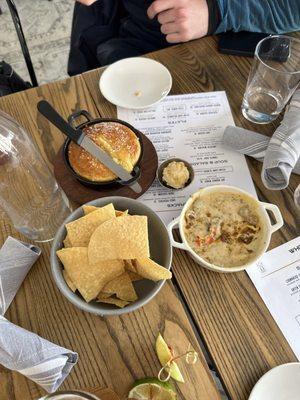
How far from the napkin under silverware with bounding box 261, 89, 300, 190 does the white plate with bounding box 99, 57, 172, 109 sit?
12.0 inches

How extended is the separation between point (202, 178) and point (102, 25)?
0.78m

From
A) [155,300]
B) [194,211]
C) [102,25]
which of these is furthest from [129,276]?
[102,25]

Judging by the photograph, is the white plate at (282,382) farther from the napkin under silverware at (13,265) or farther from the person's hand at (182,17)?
the person's hand at (182,17)

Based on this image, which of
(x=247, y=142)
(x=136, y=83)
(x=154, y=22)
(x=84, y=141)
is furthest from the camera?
(x=154, y=22)

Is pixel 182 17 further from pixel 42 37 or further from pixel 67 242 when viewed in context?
pixel 42 37

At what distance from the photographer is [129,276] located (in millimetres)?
625

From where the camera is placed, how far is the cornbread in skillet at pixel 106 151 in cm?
72

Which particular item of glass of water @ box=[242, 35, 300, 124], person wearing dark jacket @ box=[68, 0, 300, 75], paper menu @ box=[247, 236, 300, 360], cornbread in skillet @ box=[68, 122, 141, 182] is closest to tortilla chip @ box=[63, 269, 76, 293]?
cornbread in skillet @ box=[68, 122, 141, 182]

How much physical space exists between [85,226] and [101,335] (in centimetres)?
19

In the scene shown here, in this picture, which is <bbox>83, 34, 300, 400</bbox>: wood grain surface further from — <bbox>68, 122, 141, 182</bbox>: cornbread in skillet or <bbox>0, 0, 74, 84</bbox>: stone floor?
<bbox>0, 0, 74, 84</bbox>: stone floor

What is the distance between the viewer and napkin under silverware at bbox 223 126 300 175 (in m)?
0.82

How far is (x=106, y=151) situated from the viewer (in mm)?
738

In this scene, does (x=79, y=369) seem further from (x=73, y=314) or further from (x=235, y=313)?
(x=235, y=313)

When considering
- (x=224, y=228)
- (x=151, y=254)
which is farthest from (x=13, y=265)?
(x=224, y=228)
